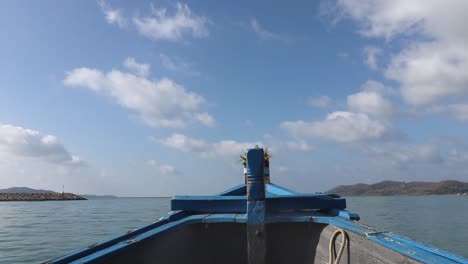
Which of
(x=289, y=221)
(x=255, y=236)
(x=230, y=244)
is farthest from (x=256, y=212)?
(x=230, y=244)

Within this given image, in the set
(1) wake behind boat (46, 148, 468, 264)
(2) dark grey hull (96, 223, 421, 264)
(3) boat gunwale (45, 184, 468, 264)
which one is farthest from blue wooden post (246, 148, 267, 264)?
(2) dark grey hull (96, 223, 421, 264)

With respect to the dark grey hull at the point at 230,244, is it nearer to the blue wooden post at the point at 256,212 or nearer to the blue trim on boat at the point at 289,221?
the blue trim on boat at the point at 289,221

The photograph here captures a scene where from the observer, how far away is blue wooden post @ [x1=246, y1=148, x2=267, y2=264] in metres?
5.40

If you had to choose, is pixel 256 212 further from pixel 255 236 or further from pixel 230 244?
pixel 230 244

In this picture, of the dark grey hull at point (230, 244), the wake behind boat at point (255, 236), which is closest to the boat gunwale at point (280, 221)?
the wake behind boat at point (255, 236)

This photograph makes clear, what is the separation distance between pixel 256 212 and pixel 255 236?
1.24ft

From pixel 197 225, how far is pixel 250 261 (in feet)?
3.98

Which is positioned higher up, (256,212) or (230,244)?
(256,212)

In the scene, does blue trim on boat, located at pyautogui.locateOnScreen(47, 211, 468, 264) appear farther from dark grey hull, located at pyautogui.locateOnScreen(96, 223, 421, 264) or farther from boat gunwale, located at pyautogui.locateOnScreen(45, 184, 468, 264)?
dark grey hull, located at pyautogui.locateOnScreen(96, 223, 421, 264)

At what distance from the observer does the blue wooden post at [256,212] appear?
5.40m

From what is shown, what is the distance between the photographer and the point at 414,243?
4219 mm

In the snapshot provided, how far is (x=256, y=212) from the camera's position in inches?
213

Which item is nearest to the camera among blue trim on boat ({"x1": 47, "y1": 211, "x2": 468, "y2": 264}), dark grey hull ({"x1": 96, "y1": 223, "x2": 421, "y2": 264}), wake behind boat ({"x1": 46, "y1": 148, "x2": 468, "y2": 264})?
blue trim on boat ({"x1": 47, "y1": 211, "x2": 468, "y2": 264})

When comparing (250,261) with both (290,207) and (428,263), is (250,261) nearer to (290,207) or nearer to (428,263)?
(290,207)
